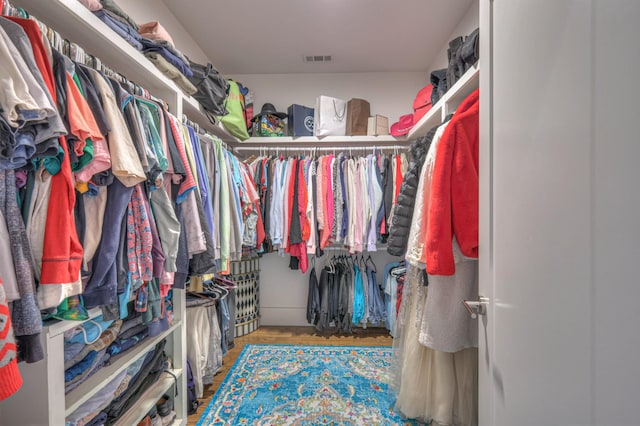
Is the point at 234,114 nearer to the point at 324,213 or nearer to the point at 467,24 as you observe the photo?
the point at 324,213

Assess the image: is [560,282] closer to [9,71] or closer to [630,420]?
[630,420]

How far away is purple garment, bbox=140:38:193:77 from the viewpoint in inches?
51.3

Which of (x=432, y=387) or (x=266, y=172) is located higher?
(x=266, y=172)

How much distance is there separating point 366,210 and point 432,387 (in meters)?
1.37

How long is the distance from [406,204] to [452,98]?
699 mm

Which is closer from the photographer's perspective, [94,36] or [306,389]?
[94,36]

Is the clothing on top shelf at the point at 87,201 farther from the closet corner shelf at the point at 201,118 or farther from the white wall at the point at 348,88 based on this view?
the white wall at the point at 348,88

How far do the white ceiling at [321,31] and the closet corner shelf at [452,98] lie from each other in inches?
29.9

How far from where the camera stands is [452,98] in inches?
61.8

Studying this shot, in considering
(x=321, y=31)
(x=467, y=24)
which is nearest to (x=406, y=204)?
(x=467, y=24)

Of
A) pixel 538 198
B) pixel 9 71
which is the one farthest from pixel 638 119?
pixel 9 71

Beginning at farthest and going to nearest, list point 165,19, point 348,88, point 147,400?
1. point 348,88
2. point 165,19
3. point 147,400

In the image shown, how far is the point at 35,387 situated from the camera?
2.60ft

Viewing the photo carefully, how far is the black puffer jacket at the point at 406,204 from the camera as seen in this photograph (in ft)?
4.99
